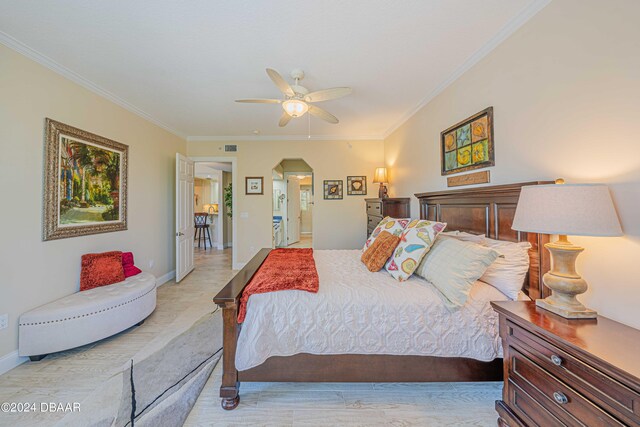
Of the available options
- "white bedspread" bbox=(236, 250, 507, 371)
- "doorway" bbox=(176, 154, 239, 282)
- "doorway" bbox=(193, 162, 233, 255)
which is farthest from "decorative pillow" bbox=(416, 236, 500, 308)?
"doorway" bbox=(193, 162, 233, 255)

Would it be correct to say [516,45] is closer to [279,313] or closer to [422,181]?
[422,181]

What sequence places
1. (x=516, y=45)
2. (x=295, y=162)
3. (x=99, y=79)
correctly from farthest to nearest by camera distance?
(x=295, y=162) → (x=99, y=79) → (x=516, y=45)

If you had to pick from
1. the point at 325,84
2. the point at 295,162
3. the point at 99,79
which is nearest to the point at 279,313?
the point at 325,84

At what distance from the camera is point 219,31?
179 centimetres

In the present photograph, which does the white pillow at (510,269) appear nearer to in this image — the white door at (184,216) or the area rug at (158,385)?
the area rug at (158,385)

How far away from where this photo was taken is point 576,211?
1.06 m

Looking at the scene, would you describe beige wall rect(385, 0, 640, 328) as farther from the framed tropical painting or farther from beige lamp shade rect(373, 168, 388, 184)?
the framed tropical painting

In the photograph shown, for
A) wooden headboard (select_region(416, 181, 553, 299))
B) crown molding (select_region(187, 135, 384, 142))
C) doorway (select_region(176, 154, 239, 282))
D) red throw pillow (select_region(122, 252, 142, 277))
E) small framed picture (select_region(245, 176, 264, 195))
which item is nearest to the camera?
wooden headboard (select_region(416, 181, 553, 299))

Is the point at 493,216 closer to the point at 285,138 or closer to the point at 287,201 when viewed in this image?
the point at 285,138

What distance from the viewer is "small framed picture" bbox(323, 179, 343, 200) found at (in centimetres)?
468

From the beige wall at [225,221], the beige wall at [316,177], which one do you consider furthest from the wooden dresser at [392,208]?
the beige wall at [225,221]

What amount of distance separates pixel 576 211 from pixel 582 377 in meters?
0.68

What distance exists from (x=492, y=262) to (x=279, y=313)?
4.61ft

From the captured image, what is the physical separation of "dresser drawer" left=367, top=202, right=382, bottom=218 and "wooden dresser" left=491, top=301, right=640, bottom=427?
238 cm
